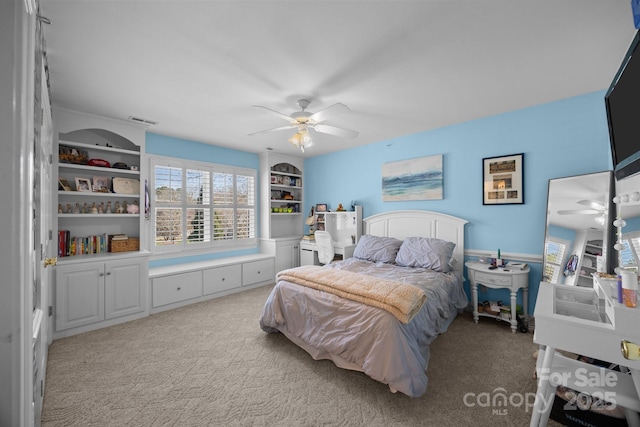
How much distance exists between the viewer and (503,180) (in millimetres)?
3268

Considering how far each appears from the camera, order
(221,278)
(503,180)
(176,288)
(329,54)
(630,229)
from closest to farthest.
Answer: (630,229), (329,54), (503,180), (176,288), (221,278)

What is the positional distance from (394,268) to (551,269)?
Result: 5.23 feet

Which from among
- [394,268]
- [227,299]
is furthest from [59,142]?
[394,268]

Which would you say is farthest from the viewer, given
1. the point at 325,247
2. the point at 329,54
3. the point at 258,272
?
the point at 258,272

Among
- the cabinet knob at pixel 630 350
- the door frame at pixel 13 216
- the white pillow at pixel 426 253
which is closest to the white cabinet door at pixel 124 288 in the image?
the door frame at pixel 13 216

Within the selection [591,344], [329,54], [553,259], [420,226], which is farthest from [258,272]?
[591,344]

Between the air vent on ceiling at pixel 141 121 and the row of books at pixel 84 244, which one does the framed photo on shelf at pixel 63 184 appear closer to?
the row of books at pixel 84 244

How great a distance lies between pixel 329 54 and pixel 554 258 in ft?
9.85

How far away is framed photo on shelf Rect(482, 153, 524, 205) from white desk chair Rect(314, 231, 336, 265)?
237 centimetres

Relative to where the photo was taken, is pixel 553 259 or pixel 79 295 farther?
pixel 79 295

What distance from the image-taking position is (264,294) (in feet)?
14.2

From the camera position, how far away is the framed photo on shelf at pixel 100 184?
3.39m

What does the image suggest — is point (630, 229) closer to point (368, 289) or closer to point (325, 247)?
point (368, 289)

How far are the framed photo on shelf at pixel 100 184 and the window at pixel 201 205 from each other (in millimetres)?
560
